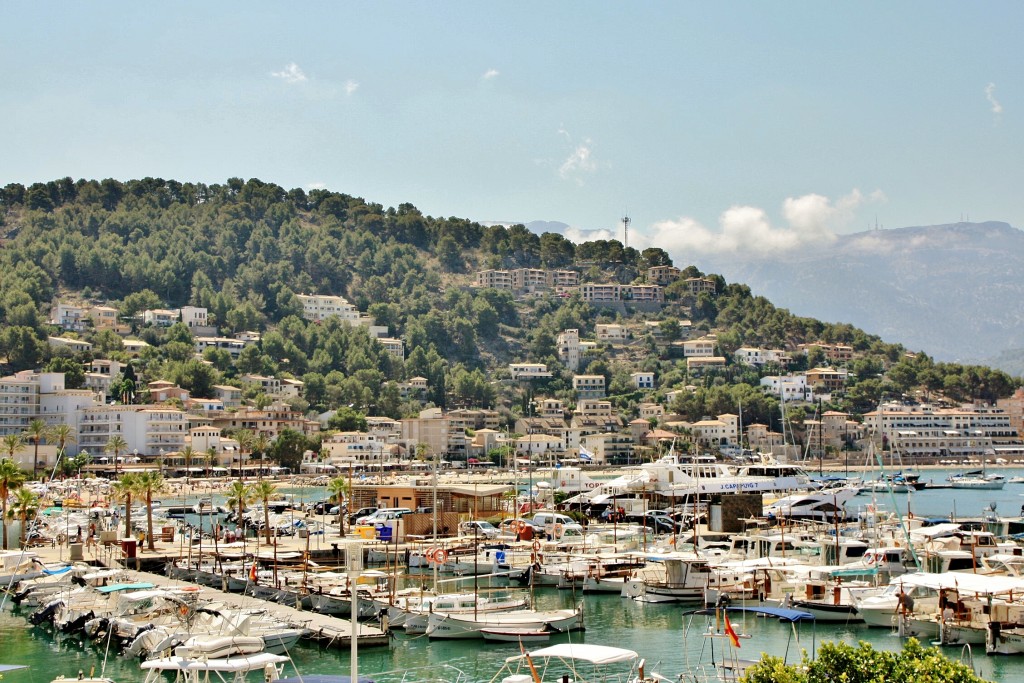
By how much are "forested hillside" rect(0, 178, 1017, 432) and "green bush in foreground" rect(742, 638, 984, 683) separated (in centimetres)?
11657

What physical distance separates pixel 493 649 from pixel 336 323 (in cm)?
13774

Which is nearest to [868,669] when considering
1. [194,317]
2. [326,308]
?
[194,317]

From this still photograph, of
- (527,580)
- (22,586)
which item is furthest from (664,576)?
(22,586)

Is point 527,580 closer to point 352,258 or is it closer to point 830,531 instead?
point 830,531

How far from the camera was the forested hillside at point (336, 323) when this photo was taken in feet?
475

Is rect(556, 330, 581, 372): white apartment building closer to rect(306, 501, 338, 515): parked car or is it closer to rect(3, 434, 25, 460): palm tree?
rect(3, 434, 25, 460): palm tree

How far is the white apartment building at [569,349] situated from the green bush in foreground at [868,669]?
15443 cm

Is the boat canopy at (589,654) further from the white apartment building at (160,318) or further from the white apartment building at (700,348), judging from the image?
the white apartment building at (700,348)

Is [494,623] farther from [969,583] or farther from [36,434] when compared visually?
[36,434]

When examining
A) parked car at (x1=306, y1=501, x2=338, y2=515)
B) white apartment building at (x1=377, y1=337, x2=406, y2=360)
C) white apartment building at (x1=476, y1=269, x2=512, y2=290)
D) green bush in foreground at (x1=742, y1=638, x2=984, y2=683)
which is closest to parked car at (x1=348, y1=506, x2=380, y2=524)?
parked car at (x1=306, y1=501, x2=338, y2=515)

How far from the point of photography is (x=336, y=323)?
165250 millimetres

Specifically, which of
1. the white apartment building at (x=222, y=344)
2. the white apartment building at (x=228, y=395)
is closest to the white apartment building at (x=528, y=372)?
the white apartment building at (x=222, y=344)

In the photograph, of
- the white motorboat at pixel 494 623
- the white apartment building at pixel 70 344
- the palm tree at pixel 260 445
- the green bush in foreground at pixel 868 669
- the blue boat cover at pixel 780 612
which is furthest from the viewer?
the white apartment building at pixel 70 344

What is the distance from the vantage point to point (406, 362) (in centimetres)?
16100
